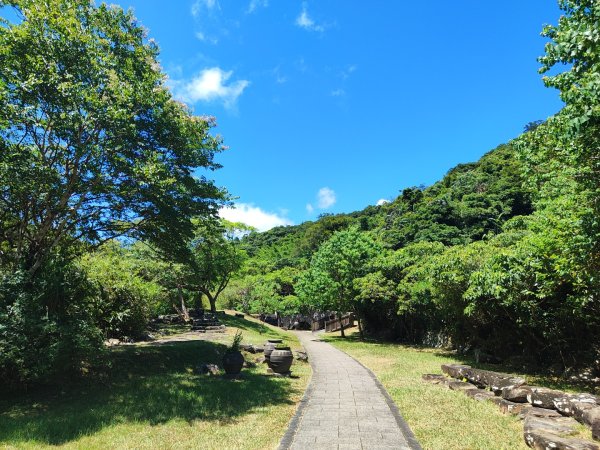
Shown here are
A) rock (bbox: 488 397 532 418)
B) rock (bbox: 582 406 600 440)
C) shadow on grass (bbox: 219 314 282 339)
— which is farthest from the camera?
shadow on grass (bbox: 219 314 282 339)

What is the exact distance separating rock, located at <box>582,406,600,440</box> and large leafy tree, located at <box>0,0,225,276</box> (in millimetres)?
9539

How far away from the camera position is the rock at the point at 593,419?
5645 mm

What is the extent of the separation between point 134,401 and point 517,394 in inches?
343

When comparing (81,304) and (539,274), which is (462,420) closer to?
(539,274)

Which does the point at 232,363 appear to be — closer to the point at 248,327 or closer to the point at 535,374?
the point at 535,374

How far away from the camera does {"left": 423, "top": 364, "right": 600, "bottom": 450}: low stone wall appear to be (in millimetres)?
5434

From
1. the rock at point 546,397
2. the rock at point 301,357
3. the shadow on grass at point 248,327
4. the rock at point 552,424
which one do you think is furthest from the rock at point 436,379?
the shadow on grass at point 248,327

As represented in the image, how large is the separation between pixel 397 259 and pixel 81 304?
17.1m

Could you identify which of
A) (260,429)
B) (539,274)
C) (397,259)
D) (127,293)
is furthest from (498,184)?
(260,429)

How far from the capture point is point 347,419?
7156 millimetres

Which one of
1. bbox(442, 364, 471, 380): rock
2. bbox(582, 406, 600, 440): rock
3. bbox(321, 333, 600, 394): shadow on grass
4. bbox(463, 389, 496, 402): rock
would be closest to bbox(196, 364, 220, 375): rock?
bbox(442, 364, 471, 380): rock

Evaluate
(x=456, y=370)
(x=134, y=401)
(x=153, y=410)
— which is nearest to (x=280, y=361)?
(x=134, y=401)

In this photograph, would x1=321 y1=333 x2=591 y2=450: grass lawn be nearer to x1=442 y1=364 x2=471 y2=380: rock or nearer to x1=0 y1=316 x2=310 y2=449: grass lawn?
x1=442 y1=364 x2=471 y2=380: rock

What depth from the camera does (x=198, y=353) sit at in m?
15.2
